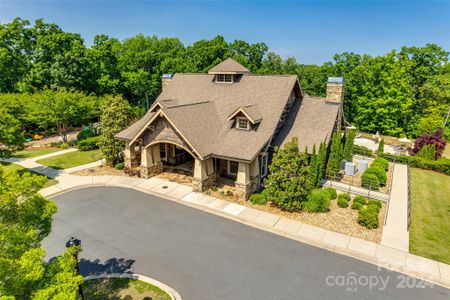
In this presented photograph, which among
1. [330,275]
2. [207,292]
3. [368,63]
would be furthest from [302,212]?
[368,63]

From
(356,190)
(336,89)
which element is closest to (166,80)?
(336,89)

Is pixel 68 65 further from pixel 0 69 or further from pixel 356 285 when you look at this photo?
pixel 356 285

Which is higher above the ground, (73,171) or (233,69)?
(233,69)

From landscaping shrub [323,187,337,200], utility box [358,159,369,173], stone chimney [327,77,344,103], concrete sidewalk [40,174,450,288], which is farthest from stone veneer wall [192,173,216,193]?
utility box [358,159,369,173]

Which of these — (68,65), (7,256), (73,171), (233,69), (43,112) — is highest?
(68,65)

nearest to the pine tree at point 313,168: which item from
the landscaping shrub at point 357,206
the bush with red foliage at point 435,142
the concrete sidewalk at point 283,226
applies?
the landscaping shrub at point 357,206

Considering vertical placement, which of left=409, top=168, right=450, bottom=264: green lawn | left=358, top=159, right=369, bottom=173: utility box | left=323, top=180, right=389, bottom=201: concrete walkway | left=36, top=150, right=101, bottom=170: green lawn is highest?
left=36, top=150, right=101, bottom=170: green lawn

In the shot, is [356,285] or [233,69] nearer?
[356,285]

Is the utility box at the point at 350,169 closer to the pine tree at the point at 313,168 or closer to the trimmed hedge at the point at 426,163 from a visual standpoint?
the pine tree at the point at 313,168

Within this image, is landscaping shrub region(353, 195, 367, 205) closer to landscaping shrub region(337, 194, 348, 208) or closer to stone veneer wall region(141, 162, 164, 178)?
landscaping shrub region(337, 194, 348, 208)
